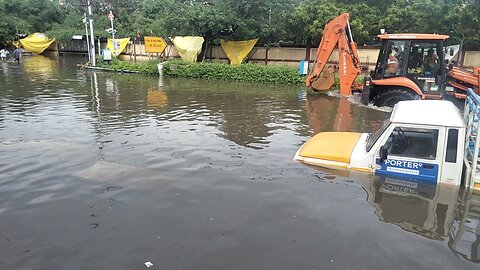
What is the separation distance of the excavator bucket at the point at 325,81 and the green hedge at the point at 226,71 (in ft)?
10.5

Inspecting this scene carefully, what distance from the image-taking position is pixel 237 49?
1094 inches

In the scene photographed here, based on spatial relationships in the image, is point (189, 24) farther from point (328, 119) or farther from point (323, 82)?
point (328, 119)

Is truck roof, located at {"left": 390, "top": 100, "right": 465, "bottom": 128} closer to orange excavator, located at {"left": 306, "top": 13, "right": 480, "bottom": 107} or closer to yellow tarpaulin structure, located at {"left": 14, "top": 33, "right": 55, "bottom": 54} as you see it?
orange excavator, located at {"left": 306, "top": 13, "right": 480, "bottom": 107}

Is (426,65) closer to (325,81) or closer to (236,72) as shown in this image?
(325,81)

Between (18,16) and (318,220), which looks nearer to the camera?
(318,220)

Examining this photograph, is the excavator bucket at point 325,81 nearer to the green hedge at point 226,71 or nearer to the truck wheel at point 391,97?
the green hedge at point 226,71

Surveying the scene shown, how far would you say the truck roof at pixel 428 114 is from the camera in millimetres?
6176

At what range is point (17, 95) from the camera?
17.2 metres

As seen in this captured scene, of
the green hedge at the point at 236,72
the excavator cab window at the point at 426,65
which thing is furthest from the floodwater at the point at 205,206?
the green hedge at the point at 236,72

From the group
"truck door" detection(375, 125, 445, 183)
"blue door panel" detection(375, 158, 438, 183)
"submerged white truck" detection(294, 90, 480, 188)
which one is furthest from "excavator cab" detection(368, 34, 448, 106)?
"blue door panel" detection(375, 158, 438, 183)

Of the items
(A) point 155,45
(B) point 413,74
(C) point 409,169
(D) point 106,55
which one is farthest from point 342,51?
(D) point 106,55

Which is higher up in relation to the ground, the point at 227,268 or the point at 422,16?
the point at 422,16

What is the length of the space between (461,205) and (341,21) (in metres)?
11.2

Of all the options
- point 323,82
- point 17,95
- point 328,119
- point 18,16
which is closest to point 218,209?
point 328,119
